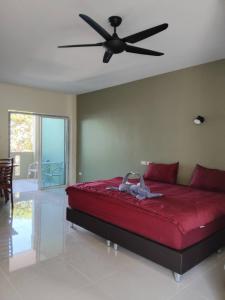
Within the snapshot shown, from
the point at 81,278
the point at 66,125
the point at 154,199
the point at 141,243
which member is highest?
the point at 66,125

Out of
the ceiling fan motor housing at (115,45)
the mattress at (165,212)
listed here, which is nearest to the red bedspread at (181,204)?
the mattress at (165,212)

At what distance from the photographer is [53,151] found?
6824mm

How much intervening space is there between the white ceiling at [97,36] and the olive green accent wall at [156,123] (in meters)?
0.33

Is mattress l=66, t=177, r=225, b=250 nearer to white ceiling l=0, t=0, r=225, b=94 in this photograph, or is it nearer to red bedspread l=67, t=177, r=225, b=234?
red bedspread l=67, t=177, r=225, b=234

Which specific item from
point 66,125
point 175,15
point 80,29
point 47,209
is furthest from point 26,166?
point 175,15

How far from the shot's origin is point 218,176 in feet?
11.7

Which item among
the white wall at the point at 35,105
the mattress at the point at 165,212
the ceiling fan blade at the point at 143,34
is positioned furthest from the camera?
the white wall at the point at 35,105

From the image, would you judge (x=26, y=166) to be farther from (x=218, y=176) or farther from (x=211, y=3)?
(x=211, y=3)

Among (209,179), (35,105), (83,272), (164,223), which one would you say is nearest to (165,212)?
(164,223)

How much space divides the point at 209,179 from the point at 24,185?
554 cm

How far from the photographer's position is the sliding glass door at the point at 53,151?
6639mm

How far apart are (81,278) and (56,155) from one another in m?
Answer: 4.80

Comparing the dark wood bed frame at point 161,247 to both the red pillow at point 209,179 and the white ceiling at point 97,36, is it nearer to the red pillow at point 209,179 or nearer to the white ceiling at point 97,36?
the red pillow at point 209,179

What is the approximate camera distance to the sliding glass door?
6.64 meters
